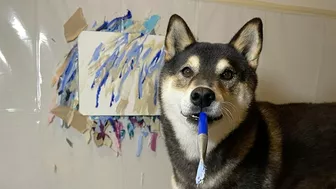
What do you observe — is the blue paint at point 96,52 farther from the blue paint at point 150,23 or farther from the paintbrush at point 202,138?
the paintbrush at point 202,138

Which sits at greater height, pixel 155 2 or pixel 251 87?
pixel 155 2

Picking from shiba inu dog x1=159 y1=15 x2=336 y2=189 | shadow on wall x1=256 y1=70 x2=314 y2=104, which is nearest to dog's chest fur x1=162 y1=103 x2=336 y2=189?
shiba inu dog x1=159 y1=15 x2=336 y2=189

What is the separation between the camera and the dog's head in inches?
36.7

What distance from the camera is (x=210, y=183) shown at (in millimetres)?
1009

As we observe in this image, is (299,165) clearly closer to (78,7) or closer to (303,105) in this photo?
(303,105)

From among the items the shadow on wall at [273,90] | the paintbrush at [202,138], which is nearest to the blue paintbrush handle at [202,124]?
the paintbrush at [202,138]

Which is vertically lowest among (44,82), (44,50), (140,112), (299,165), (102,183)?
(102,183)

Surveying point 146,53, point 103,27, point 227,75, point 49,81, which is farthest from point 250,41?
point 49,81

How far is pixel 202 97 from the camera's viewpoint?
90cm

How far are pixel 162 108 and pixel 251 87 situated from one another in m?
0.27

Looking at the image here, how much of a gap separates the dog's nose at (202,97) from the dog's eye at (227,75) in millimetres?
120

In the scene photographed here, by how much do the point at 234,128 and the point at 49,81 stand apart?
0.62m

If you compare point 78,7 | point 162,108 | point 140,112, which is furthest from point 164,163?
point 78,7

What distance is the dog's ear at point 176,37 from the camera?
1078mm
